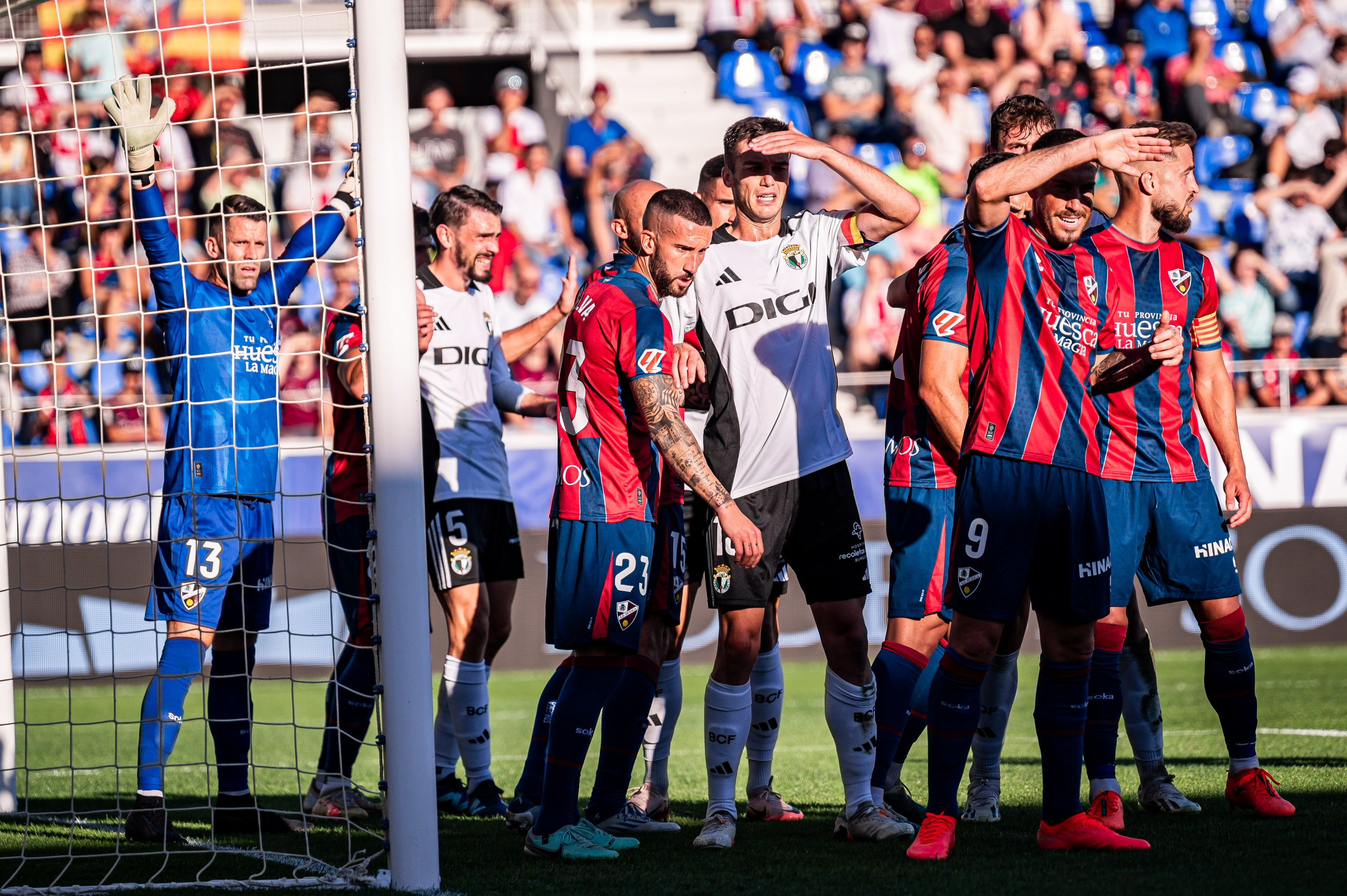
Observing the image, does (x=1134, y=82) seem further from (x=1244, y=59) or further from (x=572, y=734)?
(x=572, y=734)

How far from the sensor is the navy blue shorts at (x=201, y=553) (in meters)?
5.48

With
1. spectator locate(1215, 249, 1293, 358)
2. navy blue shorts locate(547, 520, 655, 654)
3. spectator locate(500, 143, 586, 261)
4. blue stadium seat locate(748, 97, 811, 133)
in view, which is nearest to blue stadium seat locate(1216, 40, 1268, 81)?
spectator locate(1215, 249, 1293, 358)

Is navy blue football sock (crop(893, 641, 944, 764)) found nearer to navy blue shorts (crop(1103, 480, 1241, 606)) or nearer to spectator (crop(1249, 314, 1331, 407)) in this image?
navy blue shorts (crop(1103, 480, 1241, 606))

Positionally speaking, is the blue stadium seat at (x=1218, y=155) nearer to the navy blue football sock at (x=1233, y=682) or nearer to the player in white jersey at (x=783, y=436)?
the navy blue football sock at (x=1233, y=682)

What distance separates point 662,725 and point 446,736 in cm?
118

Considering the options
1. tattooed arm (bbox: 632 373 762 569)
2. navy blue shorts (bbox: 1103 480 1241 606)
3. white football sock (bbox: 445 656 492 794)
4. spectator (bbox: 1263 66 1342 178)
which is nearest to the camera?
tattooed arm (bbox: 632 373 762 569)

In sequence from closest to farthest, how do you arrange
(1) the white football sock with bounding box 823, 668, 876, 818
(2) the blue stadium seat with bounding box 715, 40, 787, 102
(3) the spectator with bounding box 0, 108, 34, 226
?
(1) the white football sock with bounding box 823, 668, 876, 818, (3) the spectator with bounding box 0, 108, 34, 226, (2) the blue stadium seat with bounding box 715, 40, 787, 102

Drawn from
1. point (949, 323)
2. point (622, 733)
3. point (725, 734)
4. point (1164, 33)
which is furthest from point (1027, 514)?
point (1164, 33)

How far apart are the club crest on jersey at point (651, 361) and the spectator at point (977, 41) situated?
12.3 metres

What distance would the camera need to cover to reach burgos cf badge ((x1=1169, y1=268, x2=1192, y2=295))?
17.1ft

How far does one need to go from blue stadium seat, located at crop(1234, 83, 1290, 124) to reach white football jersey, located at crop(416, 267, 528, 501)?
11917mm

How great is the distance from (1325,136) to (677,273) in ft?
42.2

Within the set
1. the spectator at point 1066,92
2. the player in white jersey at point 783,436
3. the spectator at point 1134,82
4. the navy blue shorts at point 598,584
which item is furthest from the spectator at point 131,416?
the spectator at point 1134,82

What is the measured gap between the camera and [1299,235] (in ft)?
47.3
